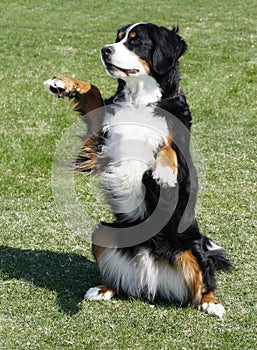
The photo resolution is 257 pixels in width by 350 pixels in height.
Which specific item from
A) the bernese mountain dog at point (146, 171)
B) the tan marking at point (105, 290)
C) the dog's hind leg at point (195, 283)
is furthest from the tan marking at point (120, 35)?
the tan marking at point (105, 290)

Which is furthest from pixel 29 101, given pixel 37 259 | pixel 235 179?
pixel 37 259

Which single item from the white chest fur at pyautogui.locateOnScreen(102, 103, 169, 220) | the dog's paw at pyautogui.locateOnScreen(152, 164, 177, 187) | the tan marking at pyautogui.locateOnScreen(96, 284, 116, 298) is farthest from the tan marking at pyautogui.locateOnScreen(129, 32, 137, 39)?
the tan marking at pyautogui.locateOnScreen(96, 284, 116, 298)

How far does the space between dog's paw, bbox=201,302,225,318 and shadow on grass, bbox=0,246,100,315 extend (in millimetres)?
903

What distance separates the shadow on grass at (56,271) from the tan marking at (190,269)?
2.65 ft

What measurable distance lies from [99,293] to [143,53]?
1.75 meters

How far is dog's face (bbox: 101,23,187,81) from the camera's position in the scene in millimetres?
4227

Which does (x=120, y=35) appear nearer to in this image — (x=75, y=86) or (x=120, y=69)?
(x=120, y=69)

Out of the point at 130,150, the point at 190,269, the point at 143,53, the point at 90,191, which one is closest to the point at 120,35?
the point at 143,53

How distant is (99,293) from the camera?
15.4 feet

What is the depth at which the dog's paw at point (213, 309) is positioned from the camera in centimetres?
452

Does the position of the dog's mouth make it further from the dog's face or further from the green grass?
the green grass

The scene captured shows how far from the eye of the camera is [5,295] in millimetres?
4750

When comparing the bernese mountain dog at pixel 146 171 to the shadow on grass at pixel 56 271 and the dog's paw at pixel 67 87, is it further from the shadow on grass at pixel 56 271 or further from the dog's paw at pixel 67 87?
the shadow on grass at pixel 56 271

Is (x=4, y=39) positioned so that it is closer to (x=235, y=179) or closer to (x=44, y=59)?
(x=44, y=59)
